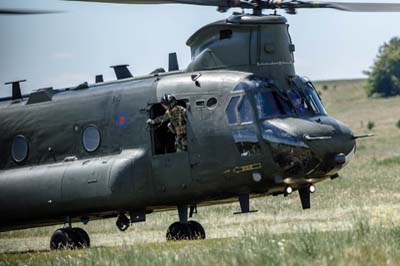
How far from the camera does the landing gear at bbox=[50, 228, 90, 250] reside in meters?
22.3

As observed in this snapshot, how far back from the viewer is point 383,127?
291ft

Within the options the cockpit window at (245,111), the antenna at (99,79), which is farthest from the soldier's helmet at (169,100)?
the antenna at (99,79)

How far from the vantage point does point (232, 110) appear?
20.5 meters

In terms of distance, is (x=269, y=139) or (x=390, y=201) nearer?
(x=269, y=139)

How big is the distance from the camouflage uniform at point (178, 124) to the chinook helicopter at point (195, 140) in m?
0.12

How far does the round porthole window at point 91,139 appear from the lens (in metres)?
22.2

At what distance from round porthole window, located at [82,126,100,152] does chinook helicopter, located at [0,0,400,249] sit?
1.1 inches

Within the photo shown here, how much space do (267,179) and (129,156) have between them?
10.1 feet

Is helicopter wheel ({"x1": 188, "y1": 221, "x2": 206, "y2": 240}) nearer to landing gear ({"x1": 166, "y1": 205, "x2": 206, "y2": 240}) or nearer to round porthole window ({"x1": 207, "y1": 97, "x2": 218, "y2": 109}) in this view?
landing gear ({"x1": 166, "y1": 205, "x2": 206, "y2": 240})

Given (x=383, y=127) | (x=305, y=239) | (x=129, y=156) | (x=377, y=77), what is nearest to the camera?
(x=305, y=239)

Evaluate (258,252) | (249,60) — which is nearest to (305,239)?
(258,252)

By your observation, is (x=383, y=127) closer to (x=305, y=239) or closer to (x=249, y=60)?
(x=249, y=60)

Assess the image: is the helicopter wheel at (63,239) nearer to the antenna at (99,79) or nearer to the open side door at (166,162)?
the open side door at (166,162)

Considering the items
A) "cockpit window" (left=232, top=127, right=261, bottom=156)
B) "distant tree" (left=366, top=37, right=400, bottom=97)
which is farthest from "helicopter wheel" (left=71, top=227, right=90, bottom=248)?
"distant tree" (left=366, top=37, right=400, bottom=97)
